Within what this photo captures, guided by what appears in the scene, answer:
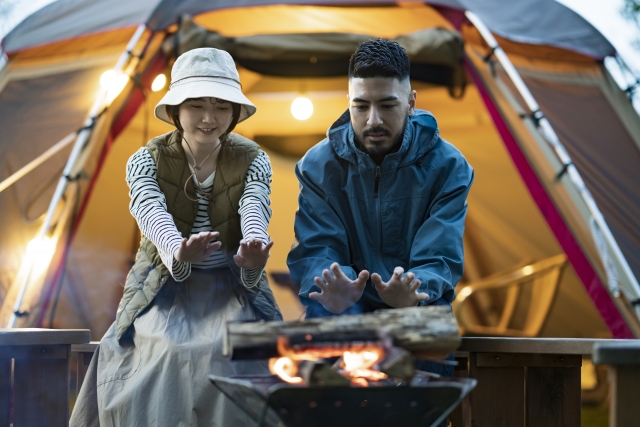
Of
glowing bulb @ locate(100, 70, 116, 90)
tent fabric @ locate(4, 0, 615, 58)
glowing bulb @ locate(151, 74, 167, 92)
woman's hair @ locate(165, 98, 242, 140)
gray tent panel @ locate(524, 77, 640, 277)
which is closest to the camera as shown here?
woman's hair @ locate(165, 98, 242, 140)

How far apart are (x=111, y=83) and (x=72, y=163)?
0.43m

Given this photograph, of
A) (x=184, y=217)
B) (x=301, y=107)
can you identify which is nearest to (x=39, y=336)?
(x=184, y=217)

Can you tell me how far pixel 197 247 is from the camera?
5.22ft

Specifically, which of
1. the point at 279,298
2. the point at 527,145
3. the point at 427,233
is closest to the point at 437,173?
the point at 427,233

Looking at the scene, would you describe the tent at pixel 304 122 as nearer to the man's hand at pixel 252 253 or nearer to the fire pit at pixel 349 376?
the man's hand at pixel 252 253

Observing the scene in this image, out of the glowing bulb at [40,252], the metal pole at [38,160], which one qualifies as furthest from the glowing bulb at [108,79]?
the glowing bulb at [40,252]

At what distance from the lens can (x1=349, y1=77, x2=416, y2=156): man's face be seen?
1795 millimetres

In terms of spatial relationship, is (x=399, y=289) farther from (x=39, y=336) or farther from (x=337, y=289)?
(x=39, y=336)

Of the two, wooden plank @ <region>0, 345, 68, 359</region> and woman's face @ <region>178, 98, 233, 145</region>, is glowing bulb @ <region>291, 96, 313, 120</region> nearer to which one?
woman's face @ <region>178, 98, 233, 145</region>

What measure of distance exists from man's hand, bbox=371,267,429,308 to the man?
0.54 feet

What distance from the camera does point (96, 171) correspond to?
328 cm

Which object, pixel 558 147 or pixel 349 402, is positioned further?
pixel 558 147

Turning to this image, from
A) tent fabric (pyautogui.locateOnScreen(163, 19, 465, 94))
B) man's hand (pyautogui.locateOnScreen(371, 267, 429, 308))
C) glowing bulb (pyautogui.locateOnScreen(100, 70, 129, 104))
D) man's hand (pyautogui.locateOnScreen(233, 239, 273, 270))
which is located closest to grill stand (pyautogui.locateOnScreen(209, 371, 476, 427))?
man's hand (pyautogui.locateOnScreen(371, 267, 429, 308))

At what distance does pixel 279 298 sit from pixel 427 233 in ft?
9.40
